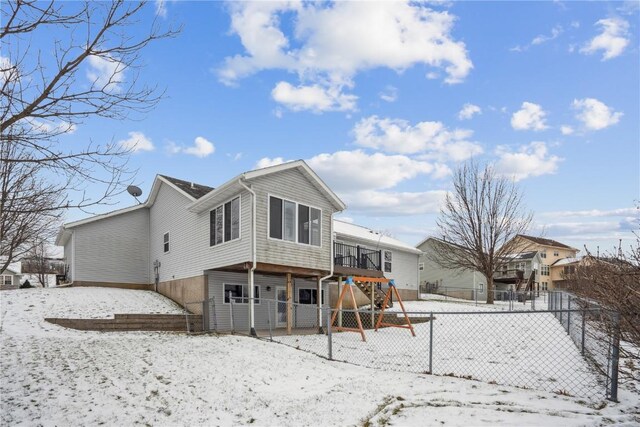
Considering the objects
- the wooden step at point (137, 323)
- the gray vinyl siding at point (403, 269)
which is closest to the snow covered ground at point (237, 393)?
the wooden step at point (137, 323)

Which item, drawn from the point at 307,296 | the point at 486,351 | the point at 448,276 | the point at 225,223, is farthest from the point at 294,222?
the point at 448,276

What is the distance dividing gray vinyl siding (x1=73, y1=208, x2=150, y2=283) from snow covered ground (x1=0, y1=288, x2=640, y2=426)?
1066cm

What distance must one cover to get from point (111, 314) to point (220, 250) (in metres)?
4.64

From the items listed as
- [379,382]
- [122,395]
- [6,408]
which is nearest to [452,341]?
[379,382]

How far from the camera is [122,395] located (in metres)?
6.26

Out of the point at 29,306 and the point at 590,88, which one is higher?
the point at 590,88

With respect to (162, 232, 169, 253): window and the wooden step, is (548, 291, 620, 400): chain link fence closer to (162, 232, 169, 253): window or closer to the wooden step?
the wooden step

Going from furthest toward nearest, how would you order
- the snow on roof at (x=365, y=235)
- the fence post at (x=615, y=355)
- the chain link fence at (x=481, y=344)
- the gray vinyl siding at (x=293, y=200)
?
the snow on roof at (x=365, y=235) < the gray vinyl siding at (x=293, y=200) < the chain link fence at (x=481, y=344) < the fence post at (x=615, y=355)

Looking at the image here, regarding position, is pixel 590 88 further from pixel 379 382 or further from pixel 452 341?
pixel 379 382

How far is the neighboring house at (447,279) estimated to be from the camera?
37.2m

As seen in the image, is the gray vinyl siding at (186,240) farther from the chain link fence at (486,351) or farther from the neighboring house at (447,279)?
the neighboring house at (447,279)

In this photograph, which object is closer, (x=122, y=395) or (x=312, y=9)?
(x=122, y=395)

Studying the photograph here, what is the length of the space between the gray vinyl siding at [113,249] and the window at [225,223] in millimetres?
7514

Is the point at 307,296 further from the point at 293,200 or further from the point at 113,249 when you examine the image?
the point at 113,249
